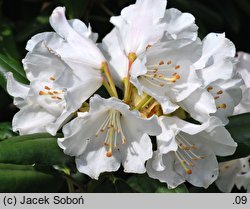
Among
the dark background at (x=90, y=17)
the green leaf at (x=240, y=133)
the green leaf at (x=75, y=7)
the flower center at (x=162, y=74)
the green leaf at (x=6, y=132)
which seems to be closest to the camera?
the flower center at (x=162, y=74)

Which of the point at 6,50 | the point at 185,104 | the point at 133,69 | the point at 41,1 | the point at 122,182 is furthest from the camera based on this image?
the point at 41,1

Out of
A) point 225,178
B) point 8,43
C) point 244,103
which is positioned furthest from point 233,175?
point 8,43

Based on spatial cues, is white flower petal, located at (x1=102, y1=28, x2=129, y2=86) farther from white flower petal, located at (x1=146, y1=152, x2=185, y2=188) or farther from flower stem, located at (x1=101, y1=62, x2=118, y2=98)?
white flower petal, located at (x1=146, y1=152, x2=185, y2=188)

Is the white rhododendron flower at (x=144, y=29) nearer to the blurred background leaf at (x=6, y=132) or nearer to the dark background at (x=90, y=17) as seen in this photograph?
the blurred background leaf at (x=6, y=132)

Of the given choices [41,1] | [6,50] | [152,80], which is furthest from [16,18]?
[152,80]

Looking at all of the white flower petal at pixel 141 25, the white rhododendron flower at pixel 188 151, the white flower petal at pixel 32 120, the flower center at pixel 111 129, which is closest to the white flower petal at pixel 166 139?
the white rhododendron flower at pixel 188 151

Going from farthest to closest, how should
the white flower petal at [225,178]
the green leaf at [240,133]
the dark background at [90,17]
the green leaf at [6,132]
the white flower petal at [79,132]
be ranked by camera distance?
the dark background at [90,17], the white flower petal at [225,178], the green leaf at [6,132], the green leaf at [240,133], the white flower petal at [79,132]

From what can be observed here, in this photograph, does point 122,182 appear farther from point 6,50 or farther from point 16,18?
point 16,18
